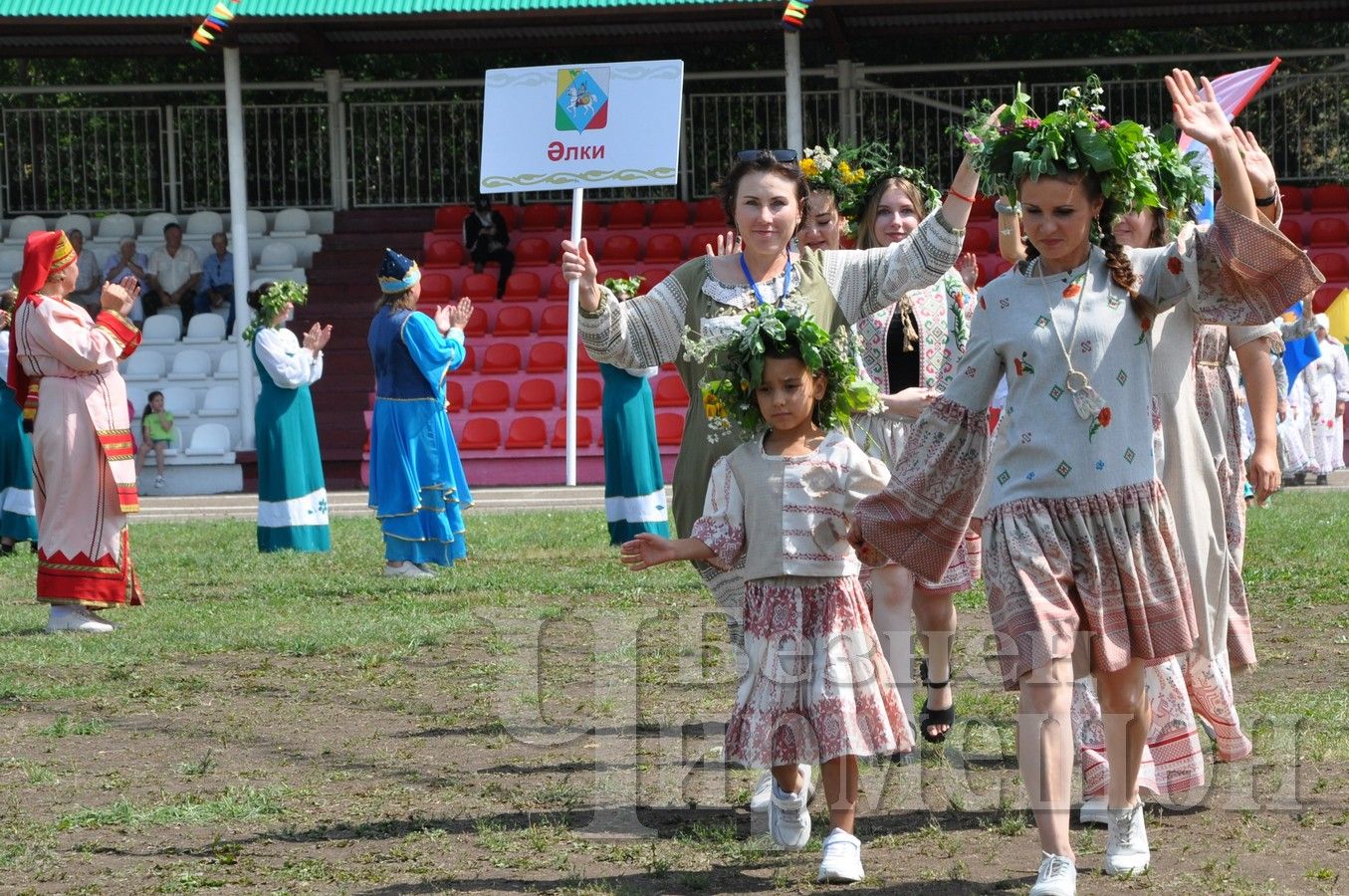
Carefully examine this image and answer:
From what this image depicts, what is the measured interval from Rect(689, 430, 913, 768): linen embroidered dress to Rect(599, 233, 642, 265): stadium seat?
17004mm

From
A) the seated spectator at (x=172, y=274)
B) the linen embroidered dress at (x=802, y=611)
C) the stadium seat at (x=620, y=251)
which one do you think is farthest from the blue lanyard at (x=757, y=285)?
the seated spectator at (x=172, y=274)

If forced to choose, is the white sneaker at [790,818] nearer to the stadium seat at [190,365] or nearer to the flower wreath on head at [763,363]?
the flower wreath on head at [763,363]

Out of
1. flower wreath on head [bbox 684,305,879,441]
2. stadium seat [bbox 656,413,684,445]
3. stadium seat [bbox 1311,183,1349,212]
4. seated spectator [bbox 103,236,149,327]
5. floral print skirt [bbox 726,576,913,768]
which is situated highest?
stadium seat [bbox 1311,183,1349,212]

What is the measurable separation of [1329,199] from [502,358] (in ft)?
34.0

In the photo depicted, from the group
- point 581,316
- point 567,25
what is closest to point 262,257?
point 567,25

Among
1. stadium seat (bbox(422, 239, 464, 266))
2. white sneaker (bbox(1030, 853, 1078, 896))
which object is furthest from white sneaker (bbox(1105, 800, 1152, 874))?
stadium seat (bbox(422, 239, 464, 266))

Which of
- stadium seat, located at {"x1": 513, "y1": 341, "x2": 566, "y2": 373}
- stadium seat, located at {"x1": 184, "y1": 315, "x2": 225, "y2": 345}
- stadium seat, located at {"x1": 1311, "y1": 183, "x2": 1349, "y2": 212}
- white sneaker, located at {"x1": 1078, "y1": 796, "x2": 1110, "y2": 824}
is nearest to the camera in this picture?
white sneaker, located at {"x1": 1078, "y1": 796, "x2": 1110, "y2": 824}

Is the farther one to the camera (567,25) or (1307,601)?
(567,25)

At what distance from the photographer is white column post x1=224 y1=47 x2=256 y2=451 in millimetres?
20562

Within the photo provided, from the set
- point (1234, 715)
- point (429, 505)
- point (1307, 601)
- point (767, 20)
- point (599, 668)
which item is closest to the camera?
point (1234, 715)

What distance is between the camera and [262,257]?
23.0 m

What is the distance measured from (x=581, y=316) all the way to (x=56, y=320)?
5003mm

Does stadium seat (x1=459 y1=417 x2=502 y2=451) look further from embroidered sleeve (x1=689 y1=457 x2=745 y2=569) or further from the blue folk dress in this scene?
embroidered sleeve (x1=689 y1=457 x2=745 y2=569)

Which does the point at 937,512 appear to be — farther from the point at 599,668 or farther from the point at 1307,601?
the point at 1307,601
